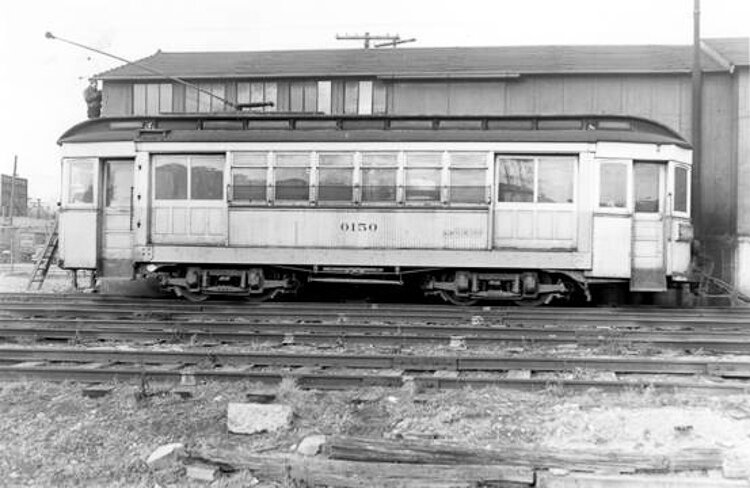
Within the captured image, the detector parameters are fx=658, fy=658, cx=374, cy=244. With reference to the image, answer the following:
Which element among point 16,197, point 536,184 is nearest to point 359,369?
point 536,184

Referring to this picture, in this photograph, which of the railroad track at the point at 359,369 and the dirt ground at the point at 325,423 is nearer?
the dirt ground at the point at 325,423

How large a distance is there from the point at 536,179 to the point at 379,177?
2.77 metres

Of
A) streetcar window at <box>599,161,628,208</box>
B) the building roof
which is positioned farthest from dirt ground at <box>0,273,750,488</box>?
the building roof

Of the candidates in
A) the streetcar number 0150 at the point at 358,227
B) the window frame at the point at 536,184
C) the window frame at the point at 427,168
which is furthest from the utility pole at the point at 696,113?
the streetcar number 0150 at the point at 358,227

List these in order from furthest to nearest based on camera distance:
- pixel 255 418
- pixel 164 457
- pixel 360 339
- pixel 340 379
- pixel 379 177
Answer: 1. pixel 379 177
2. pixel 360 339
3. pixel 340 379
4. pixel 255 418
5. pixel 164 457

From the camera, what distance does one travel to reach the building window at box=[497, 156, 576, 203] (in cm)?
1151

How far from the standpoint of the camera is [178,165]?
40.4 feet

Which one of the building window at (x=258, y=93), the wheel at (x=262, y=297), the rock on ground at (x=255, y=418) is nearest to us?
the rock on ground at (x=255, y=418)

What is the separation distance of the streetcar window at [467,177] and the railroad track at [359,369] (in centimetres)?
466

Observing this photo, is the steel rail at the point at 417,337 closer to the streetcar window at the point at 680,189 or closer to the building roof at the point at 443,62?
the streetcar window at the point at 680,189

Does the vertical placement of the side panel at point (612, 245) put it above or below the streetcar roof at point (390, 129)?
below

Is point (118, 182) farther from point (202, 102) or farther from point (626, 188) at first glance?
point (202, 102)

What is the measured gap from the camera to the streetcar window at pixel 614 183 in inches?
448

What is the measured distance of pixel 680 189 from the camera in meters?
11.8
